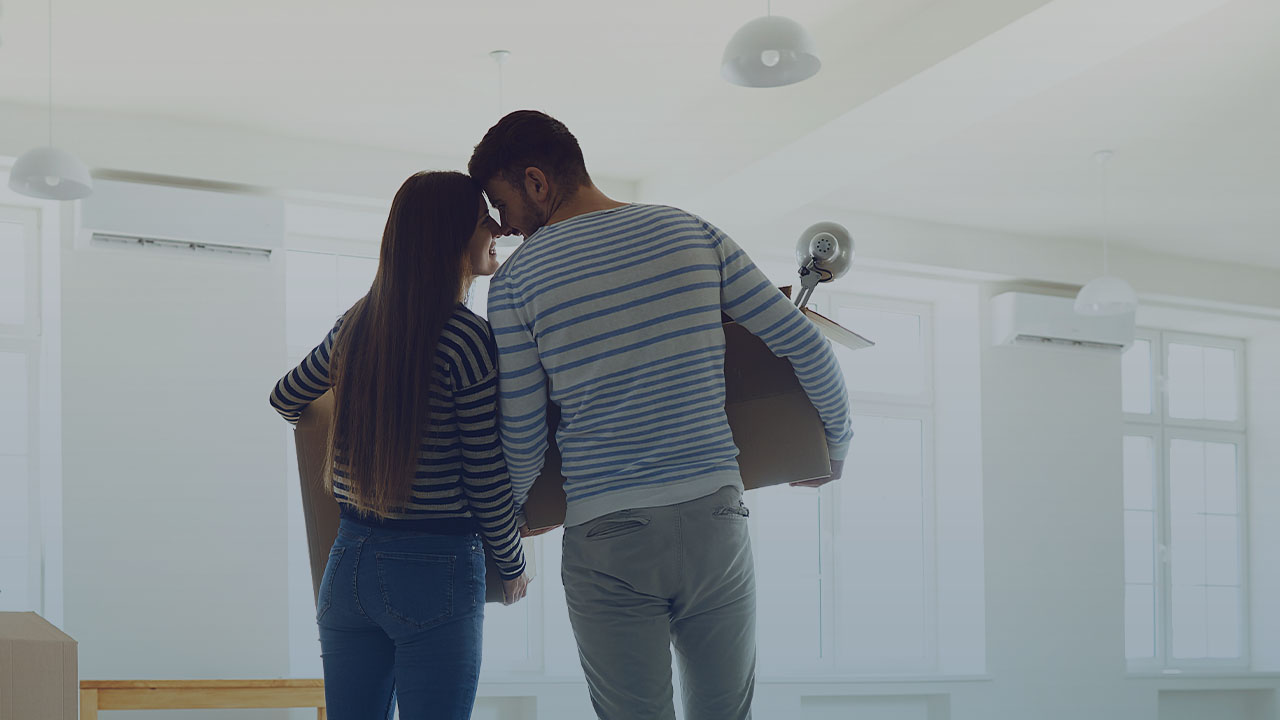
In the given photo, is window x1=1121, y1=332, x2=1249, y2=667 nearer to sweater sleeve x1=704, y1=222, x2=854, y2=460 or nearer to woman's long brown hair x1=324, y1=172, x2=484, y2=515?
sweater sleeve x1=704, y1=222, x2=854, y2=460

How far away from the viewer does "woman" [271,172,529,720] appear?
5.03 ft

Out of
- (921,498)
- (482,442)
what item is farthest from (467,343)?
(921,498)

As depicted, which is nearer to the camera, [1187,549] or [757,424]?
[757,424]

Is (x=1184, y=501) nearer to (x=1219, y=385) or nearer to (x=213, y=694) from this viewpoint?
(x=1219, y=385)

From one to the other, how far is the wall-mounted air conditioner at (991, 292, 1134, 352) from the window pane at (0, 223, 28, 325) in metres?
4.81

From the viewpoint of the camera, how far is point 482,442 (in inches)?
62.1

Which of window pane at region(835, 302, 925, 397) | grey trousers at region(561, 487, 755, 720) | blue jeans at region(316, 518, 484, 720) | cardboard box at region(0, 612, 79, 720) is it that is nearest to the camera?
cardboard box at region(0, 612, 79, 720)

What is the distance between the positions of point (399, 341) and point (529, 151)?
308mm

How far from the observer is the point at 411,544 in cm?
156

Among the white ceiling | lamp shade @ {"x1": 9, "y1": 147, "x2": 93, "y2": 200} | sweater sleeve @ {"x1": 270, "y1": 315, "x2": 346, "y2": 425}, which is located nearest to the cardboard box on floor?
sweater sleeve @ {"x1": 270, "y1": 315, "x2": 346, "y2": 425}

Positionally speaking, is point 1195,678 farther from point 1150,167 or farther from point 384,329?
point 384,329

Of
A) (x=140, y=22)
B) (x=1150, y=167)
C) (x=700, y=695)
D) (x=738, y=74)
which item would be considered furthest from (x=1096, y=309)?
(x=700, y=695)

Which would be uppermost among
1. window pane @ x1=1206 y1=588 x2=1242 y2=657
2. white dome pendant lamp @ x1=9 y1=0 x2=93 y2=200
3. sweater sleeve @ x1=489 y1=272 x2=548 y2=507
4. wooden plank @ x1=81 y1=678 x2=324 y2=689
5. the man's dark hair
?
white dome pendant lamp @ x1=9 y1=0 x2=93 y2=200

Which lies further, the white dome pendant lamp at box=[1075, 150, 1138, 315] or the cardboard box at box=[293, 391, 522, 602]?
the white dome pendant lamp at box=[1075, 150, 1138, 315]
